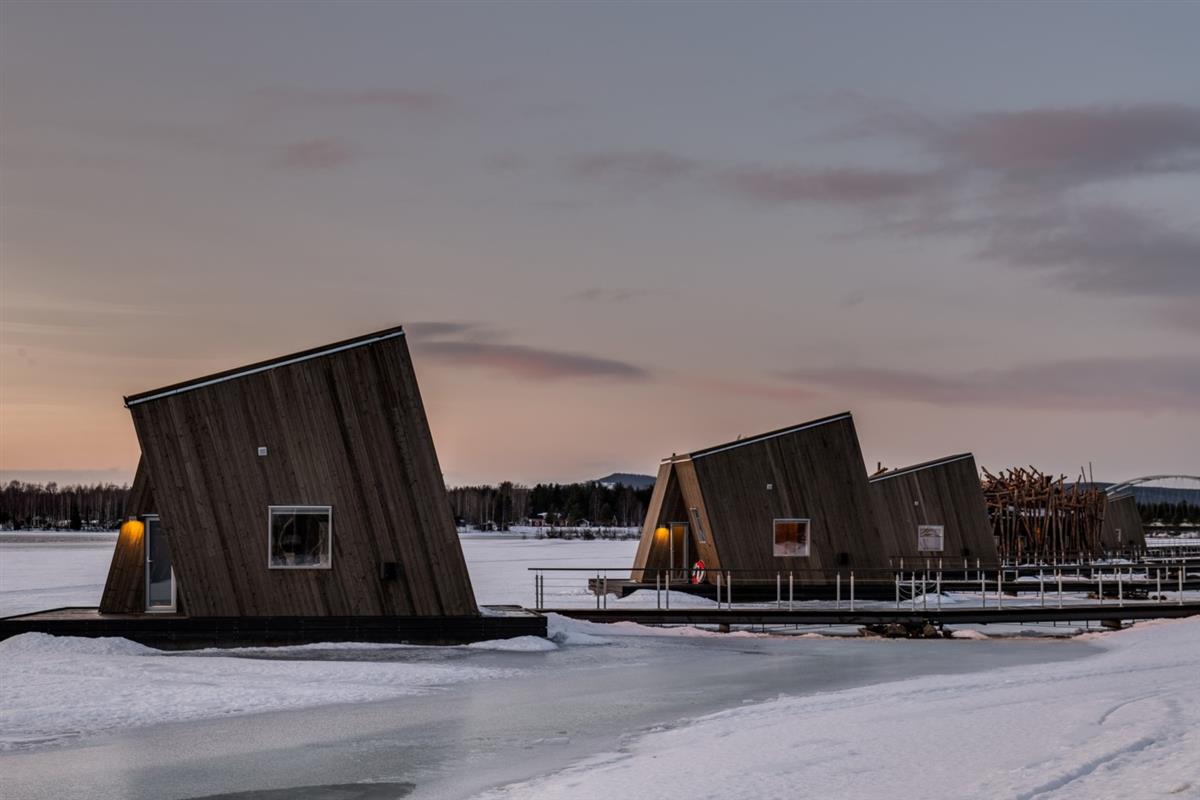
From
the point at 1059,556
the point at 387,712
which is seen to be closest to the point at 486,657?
the point at 387,712

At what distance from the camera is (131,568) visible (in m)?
25.1

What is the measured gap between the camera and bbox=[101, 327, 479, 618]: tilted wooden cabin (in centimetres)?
2400

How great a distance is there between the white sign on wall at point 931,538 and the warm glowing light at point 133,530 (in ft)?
93.5

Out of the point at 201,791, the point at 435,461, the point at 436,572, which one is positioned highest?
the point at 435,461

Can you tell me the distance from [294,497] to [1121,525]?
59973 mm

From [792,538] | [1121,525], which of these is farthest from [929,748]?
[1121,525]

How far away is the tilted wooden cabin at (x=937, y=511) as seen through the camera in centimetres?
4491

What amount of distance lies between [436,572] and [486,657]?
8.83ft

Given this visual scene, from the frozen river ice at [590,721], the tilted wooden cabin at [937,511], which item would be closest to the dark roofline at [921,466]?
the tilted wooden cabin at [937,511]

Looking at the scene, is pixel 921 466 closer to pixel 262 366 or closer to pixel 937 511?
pixel 937 511

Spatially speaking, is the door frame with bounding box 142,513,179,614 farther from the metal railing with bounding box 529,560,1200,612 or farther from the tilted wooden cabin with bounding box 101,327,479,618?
the metal railing with bounding box 529,560,1200,612

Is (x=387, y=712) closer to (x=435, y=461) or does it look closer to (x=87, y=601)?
(x=435, y=461)

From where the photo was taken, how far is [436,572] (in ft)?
81.6

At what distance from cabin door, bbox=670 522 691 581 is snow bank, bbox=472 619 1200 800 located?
19.8 metres
